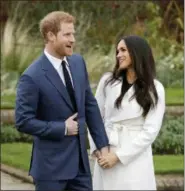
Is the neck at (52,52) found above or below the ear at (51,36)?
below

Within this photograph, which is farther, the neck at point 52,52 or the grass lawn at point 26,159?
the grass lawn at point 26,159

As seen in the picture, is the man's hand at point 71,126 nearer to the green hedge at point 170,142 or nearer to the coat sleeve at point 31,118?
the coat sleeve at point 31,118

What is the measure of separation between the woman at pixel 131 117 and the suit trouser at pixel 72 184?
0.88 ft

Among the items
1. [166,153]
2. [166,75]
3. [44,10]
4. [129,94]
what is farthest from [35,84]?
[44,10]

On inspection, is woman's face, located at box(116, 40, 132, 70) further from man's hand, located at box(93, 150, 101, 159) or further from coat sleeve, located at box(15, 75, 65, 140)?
coat sleeve, located at box(15, 75, 65, 140)

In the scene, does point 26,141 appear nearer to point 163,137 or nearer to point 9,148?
point 9,148

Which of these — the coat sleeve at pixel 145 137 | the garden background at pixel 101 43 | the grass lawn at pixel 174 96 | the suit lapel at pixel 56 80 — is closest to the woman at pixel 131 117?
the coat sleeve at pixel 145 137

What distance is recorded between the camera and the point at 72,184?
588 centimetres

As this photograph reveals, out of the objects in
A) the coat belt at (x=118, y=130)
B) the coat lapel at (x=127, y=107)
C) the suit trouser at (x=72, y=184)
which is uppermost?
the coat lapel at (x=127, y=107)

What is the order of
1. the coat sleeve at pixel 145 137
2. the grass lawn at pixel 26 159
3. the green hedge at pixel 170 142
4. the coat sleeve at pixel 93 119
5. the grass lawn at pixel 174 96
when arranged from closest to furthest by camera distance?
the coat sleeve at pixel 93 119 < the coat sleeve at pixel 145 137 < the grass lawn at pixel 26 159 < the green hedge at pixel 170 142 < the grass lawn at pixel 174 96

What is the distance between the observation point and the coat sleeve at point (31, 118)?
564cm

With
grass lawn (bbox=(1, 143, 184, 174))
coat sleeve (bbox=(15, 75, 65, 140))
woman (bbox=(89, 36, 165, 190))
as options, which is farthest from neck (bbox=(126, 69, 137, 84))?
grass lawn (bbox=(1, 143, 184, 174))

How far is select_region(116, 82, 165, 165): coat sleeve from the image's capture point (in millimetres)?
6141

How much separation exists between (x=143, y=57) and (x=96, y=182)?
0.89 metres
